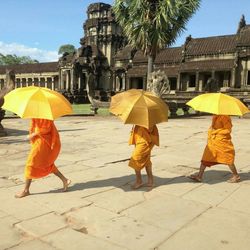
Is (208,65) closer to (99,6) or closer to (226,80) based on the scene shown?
(226,80)

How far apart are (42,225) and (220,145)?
2.87 metres

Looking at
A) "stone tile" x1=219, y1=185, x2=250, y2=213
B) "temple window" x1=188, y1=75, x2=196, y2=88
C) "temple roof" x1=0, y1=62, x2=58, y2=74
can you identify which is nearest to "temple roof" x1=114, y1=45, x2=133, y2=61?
"temple window" x1=188, y1=75, x2=196, y2=88

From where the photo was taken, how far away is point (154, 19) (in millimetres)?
19203

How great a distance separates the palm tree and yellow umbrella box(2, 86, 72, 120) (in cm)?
1552

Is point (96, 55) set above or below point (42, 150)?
above

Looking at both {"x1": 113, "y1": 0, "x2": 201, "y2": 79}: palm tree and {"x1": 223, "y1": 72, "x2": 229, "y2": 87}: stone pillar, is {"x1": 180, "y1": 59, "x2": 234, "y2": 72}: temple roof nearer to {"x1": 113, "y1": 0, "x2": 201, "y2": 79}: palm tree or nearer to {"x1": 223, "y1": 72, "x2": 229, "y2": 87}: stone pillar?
{"x1": 223, "y1": 72, "x2": 229, "y2": 87}: stone pillar

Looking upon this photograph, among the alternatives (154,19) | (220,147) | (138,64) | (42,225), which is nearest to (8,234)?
(42,225)

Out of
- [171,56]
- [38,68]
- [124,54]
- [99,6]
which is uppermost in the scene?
[99,6]

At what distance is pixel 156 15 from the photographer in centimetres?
1917

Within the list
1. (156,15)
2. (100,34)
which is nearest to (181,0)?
(156,15)

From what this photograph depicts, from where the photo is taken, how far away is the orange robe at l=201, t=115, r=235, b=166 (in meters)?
5.16

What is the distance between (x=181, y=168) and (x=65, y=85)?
141 feet

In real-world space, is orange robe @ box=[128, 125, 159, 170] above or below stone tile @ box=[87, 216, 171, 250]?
above

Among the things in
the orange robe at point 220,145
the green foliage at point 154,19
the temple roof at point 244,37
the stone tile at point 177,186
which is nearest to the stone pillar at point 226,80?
the temple roof at point 244,37
